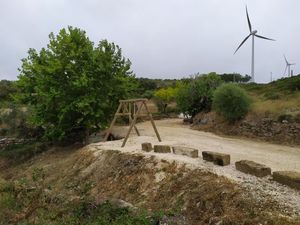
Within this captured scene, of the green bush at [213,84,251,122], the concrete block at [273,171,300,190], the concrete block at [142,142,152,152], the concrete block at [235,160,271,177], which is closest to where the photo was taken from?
the concrete block at [273,171,300,190]

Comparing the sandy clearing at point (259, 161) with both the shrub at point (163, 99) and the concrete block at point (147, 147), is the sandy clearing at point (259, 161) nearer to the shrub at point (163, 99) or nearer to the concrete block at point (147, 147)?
the concrete block at point (147, 147)

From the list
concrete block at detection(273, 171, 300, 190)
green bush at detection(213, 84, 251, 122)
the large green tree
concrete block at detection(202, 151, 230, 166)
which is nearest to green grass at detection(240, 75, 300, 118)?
green bush at detection(213, 84, 251, 122)

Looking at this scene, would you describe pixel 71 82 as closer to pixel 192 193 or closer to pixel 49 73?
pixel 49 73

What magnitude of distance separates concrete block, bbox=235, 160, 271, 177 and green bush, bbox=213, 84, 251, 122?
1168 centimetres

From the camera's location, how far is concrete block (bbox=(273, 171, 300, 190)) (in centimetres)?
696

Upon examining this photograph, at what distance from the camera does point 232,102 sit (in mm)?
20125

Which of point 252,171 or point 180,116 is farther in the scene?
point 180,116

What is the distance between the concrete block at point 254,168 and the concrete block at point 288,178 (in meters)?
0.41

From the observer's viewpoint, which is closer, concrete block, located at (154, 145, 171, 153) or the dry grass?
concrete block, located at (154, 145, 171, 153)

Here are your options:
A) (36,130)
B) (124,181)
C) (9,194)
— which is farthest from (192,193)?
(36,130)

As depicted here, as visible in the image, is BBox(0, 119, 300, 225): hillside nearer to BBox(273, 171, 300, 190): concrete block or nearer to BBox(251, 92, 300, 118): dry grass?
BBox(273, 171, 300, 190): concrete block

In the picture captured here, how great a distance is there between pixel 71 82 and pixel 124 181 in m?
8.07

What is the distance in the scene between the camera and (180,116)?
35.6 meters

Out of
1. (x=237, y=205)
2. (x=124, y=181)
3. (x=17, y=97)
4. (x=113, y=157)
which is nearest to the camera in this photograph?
(x=237, y=205)
